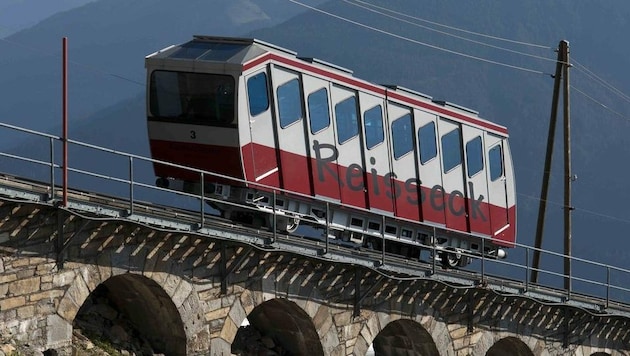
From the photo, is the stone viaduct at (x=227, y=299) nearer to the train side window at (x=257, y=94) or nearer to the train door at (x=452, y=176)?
the train door at (x=452, y=176)

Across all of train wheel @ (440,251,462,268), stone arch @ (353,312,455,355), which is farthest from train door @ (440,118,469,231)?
stone arch @ (353,312,455,355)

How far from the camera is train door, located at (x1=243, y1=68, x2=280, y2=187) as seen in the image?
2855cm

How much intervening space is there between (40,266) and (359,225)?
10.5 meters

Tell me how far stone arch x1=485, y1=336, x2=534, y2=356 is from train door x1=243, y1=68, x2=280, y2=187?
27.9ft

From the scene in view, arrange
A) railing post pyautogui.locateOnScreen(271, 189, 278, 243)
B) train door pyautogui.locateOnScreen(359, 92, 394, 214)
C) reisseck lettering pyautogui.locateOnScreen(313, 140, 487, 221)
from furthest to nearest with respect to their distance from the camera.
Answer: train door pyautogui.locateOnScreen(359, 92, 394, 214), reisseck lettering pyautogui.locateOnScreen(313, 140, 487, 221), railing post pyautogui.locateOnScreen(271, 189, 278, 243)

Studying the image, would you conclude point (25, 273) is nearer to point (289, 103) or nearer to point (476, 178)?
point (289, 103)

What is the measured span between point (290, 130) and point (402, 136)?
3.88 meters

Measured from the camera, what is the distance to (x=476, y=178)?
35.3 metres

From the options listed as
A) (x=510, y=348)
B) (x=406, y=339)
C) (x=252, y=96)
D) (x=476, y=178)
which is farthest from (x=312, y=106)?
(x=510, y=348)

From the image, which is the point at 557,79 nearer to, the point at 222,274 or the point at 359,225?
the point at 359,225

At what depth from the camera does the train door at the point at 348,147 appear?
101ft

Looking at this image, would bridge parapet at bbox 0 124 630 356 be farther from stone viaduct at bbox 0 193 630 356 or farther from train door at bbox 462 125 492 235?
train door at bbox 462 125 492 235

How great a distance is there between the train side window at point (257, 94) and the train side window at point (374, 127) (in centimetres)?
328

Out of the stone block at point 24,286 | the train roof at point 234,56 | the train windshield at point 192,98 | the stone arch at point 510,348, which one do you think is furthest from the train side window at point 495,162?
the stone block at point 24,286
